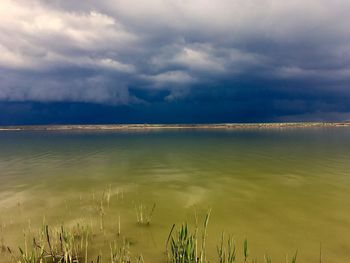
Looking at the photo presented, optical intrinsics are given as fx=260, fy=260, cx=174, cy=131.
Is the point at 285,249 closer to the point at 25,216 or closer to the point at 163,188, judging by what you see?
the point at 163,188

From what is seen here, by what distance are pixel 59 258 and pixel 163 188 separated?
392 inches

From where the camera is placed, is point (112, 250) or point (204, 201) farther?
point (204, 201)

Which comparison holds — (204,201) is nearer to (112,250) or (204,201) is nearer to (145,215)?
(145,215)

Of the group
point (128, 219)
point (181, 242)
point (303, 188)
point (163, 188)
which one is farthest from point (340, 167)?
point (181, 242)

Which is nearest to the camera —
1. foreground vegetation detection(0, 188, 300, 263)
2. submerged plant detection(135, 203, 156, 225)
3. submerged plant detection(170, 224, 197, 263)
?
submerged plant detection(170, 224, 197, 263)

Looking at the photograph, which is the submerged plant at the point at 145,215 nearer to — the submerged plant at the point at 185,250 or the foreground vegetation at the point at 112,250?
the foreground vegetation at the point at 112,250

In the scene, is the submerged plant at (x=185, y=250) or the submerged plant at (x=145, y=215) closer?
the submerged plant at (x=185, y=250)

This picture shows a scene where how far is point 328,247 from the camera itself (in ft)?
28.8

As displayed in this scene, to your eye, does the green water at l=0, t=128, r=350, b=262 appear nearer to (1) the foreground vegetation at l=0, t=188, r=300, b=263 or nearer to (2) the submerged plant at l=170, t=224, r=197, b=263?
(1) the foreground vegetation at l=0, t=188, r=300, b=263

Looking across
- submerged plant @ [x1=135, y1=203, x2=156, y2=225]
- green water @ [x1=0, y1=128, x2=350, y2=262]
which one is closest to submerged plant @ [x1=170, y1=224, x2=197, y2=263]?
green water @ [x1=0, y1=128, x2=350, y2=262]

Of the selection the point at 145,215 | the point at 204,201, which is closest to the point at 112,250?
the point at 145,215

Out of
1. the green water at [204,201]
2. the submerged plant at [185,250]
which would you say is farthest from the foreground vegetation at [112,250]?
the green water at [204,201]

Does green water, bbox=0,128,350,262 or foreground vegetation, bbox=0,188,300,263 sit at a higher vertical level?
foreground vegetation, bbox=0,188,300,263

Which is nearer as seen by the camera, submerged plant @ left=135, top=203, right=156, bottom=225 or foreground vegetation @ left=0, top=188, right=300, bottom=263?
foreground vegetation @ left=0, top=188, right=300, bottom=263
